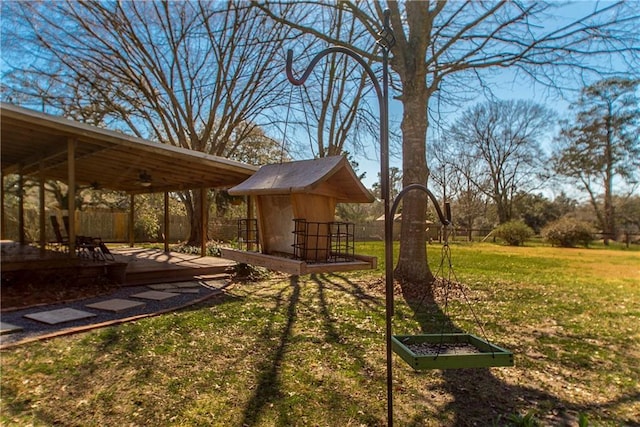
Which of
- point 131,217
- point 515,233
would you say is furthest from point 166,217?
point 515,233

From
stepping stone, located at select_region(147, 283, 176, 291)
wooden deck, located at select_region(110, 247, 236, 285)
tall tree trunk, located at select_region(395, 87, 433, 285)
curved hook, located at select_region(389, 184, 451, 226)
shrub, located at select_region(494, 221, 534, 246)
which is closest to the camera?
curved hook, located at select_region(389, 184, 451, 226)

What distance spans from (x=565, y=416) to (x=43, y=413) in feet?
13.6

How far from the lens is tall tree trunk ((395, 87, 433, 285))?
7.17 metres

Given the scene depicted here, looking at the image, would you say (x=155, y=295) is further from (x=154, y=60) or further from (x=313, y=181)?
(x=154, y=60)

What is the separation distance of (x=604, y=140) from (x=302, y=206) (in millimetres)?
31090

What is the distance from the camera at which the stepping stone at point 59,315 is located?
5184 millimetres

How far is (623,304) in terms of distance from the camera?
7.04m

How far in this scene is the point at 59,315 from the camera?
5.43 m

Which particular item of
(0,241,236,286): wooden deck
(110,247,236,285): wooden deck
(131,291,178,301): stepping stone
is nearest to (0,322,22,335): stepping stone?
(131,291,178,301): stepping stone

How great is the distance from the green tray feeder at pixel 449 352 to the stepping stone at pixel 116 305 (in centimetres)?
500

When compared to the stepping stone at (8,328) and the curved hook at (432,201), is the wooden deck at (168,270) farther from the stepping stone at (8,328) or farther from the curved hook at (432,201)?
the curved hook at (432,201)

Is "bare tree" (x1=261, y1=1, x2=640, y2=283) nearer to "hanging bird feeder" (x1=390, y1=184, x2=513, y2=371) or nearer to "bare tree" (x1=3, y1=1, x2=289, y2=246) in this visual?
"hanging bird feeder" (x1=390, y1=184, x2=513, y2=371)

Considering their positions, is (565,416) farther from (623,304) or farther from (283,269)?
(623,304)

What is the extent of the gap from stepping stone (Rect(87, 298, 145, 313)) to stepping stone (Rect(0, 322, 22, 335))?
115cm
